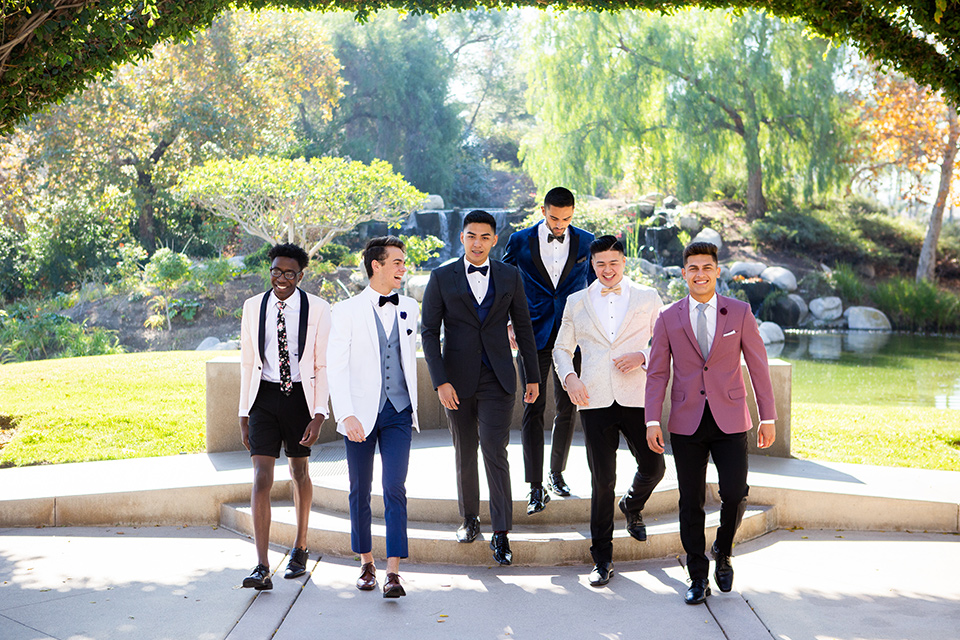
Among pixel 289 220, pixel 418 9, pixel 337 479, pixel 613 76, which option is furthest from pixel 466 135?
pixel 337 479

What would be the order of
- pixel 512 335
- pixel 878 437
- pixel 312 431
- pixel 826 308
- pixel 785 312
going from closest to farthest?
pixel 312 431 → pixel 512 335 → pixel 878 437 → pixel 785 312 → pixel 826 308

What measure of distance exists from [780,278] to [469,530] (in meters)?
19.9

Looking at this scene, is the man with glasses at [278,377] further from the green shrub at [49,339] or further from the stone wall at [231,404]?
the green shrub at [49,339]

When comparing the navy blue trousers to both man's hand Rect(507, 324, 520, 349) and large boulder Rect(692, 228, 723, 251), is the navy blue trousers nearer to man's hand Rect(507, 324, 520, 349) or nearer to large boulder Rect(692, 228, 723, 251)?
man's hand Rect(507, 324, 520, 349)

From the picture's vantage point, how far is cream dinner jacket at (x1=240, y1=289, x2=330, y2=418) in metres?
4.31

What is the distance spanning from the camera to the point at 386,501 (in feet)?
13.6

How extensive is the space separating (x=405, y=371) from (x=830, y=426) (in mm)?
5536

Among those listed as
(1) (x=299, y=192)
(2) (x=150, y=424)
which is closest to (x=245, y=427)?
(2) (x=150, y=424)

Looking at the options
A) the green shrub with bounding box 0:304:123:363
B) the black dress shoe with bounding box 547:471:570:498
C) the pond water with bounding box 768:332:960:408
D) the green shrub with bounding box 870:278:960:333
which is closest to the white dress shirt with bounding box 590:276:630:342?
the black dress shoe with bounding box 547:471:570:498

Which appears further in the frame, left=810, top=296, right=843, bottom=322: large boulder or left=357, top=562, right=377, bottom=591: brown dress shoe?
left=810, top=296, right=843, bottom=322: large boulder

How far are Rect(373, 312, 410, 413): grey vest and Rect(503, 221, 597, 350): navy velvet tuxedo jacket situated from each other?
1083 millimetres

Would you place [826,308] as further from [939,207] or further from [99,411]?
[99,411]

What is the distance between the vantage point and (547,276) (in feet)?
16.5

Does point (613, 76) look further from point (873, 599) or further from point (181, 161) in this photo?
point (873, 599)
